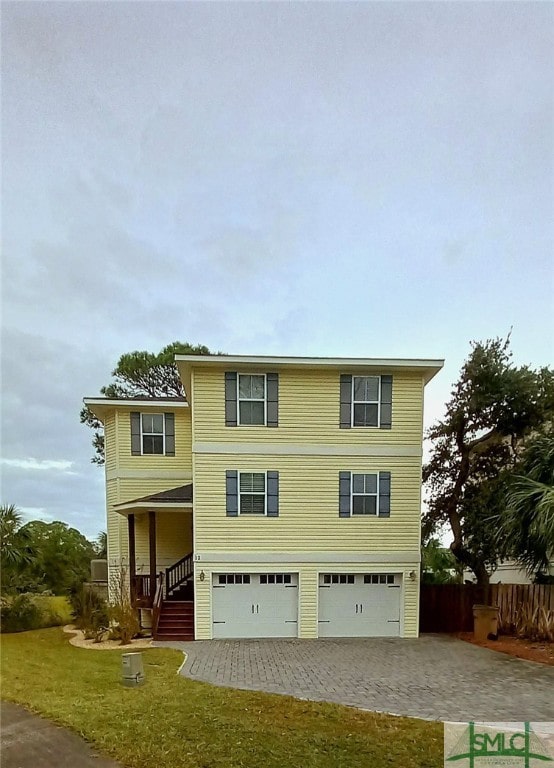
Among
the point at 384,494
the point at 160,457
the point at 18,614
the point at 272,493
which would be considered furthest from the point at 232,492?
the point at 18,614

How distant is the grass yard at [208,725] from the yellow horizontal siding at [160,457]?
6369 millimetres

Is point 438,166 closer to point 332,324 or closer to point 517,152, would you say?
point 517,152

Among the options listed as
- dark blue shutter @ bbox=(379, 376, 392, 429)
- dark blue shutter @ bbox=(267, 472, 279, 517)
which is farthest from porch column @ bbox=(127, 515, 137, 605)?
dark blue shutter @ bbox=(379, 376, 392, 429)

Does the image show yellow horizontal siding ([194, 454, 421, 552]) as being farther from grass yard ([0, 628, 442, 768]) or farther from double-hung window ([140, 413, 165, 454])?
grass yard ([0, 628, 442, 768])

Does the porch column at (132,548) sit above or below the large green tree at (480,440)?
below

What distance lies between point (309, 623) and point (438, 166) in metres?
10.7

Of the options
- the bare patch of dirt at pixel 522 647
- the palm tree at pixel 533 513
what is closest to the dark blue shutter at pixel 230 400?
the palm tree at pixel 533 513

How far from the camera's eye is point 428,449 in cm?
1362

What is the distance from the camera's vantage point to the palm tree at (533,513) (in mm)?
8586

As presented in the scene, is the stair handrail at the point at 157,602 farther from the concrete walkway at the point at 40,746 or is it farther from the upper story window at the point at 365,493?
the concrete walkway at the point at 40,746

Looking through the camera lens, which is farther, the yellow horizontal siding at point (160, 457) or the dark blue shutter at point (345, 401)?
the yellow horizontal siding at point (160, 457)

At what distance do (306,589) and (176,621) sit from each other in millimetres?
3275

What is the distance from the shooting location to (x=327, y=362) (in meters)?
10.9

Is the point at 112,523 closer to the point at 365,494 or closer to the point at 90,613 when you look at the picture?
the point at 90,613
